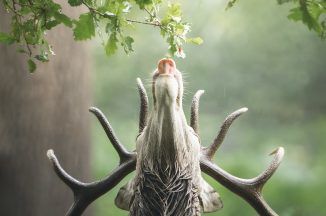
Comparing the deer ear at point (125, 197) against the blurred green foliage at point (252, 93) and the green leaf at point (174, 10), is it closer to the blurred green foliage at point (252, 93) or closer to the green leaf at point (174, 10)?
the green leaf at point (174, 10)

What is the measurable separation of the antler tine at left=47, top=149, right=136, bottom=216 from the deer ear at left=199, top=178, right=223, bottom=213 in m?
0.21

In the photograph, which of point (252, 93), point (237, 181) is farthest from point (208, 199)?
point (252, 93)

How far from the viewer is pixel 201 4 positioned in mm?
2791

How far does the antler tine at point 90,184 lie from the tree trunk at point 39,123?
517mm

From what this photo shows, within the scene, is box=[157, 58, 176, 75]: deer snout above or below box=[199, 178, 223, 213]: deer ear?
above

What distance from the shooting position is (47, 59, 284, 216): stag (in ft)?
4.18

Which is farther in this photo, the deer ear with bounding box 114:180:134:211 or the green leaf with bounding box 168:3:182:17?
the deer ear with bounding box 114:180:134:211

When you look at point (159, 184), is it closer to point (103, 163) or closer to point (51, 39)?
point (51, 39)

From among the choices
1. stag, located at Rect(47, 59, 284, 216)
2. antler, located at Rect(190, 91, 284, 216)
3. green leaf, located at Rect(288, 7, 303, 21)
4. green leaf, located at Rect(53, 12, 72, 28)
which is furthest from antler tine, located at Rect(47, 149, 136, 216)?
green leaf, located at Rect(288, 7, 303, 21)

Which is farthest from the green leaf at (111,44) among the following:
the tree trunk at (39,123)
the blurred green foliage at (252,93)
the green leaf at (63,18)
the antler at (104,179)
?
the blurred green foliage at (252,93)

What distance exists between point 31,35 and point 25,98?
878mm

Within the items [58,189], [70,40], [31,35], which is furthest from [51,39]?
[31,35]

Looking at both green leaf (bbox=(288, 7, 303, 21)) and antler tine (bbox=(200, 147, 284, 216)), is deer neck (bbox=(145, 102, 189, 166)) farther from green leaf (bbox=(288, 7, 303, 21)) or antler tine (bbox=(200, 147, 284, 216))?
green leaf (bbox=(288, 7, 303, 21))

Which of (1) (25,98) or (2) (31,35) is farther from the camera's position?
(1) (25,98)
